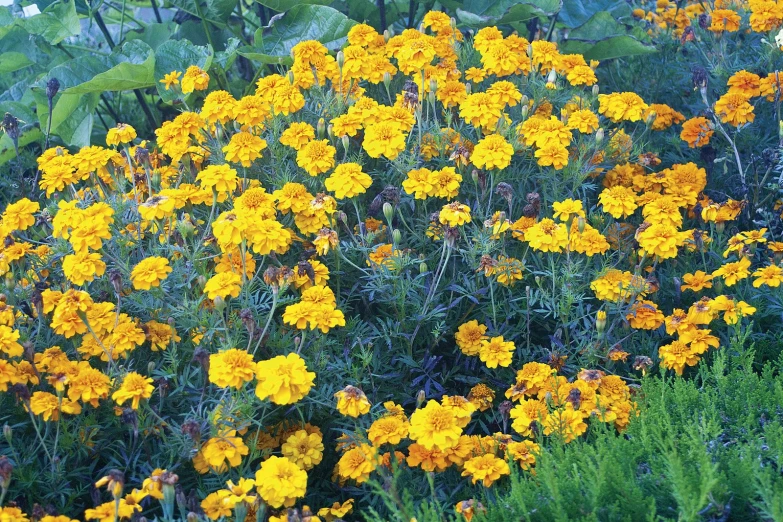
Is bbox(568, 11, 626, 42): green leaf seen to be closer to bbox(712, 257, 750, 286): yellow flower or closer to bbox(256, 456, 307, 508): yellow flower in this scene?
bbox(712, 257, 750, 286): yellow flower

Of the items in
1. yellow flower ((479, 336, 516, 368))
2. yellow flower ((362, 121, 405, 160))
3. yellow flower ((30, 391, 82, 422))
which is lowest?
yellow flower ((479, 336, 516, 368))

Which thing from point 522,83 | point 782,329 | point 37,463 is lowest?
point 782,329

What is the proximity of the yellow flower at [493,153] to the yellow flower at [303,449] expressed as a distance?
1006mm

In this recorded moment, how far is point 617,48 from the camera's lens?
3873 mm

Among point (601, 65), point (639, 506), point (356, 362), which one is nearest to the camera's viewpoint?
point (639, 506)

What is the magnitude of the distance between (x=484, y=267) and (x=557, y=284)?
30cm

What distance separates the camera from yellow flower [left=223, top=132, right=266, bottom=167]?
2.67 meters

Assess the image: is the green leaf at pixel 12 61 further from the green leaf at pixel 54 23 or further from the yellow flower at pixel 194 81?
the yellow flower at pixel 194 81

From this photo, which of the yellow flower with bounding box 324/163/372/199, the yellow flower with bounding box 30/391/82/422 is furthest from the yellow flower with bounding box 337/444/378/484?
the yellow flower with bounding box 324/163/372/199

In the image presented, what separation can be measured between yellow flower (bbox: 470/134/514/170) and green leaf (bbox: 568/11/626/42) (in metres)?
1.51

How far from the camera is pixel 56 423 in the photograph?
7.21 feet

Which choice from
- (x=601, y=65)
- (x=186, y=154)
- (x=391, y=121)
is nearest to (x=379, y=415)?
(x=391, y=121)

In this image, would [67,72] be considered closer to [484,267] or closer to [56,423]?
[56,423]

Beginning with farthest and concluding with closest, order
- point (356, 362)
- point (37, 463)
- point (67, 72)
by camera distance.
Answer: point (67, 72), point (356, 362), point (37, 463)
